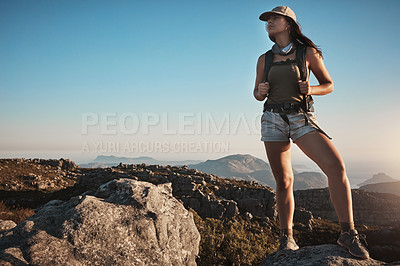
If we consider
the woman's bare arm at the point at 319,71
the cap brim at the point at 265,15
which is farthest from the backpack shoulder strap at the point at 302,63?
the cap brim at the point at 265,15

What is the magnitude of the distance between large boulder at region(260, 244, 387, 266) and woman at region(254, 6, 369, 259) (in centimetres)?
12

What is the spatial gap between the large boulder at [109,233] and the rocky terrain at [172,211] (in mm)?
16

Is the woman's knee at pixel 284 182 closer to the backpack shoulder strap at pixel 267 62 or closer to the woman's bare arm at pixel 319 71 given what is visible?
the woman's bare arm at pixel 319 71

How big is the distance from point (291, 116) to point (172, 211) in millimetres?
2620

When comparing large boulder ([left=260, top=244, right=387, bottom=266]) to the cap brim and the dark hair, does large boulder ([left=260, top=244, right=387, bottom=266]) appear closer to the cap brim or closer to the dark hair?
the dark hair

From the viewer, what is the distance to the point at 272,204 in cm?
6072

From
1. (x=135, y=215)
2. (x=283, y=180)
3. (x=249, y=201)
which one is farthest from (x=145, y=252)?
(x=249, y=201)

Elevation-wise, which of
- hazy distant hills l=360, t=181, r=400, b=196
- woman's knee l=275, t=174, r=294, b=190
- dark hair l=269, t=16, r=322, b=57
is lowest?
hazy distant hills l=360, t=181, r=400, b=196

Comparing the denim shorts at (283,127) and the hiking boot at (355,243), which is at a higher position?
the denim shorts at (283,127)

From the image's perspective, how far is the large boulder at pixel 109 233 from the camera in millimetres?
3285

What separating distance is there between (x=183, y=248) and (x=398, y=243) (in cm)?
4971

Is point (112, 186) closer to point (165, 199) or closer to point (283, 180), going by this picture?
point (165, 199)

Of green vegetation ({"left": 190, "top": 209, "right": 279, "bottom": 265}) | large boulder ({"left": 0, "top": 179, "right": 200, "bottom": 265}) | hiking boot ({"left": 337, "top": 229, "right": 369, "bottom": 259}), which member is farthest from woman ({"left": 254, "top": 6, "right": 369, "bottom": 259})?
green vegetation ({"left": 190, "top": 209, "right": 279, "bottom": 265})

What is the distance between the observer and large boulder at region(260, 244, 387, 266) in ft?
11.3
